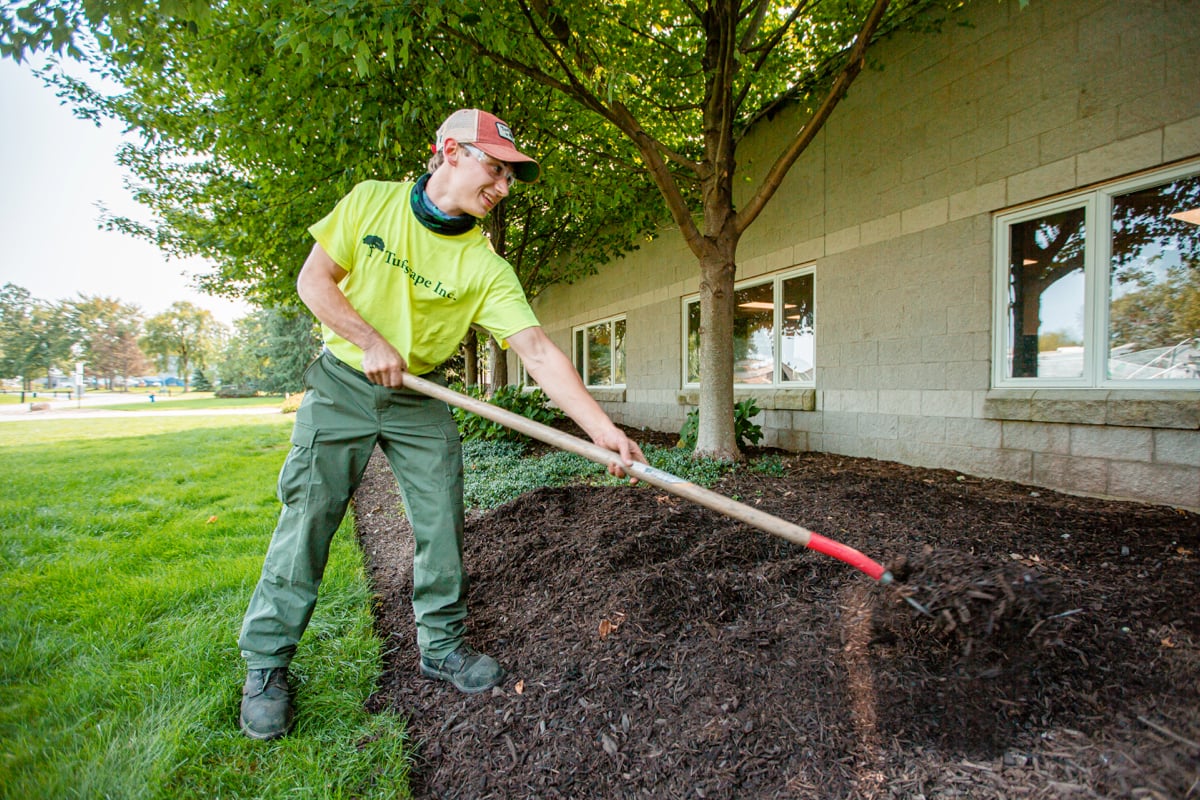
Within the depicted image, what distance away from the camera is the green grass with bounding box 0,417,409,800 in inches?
64.1

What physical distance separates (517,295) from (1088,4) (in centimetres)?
475

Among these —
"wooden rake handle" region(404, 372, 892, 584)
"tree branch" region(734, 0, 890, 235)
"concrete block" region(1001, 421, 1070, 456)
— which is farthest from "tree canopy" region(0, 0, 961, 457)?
"wooden rake handle" region(404, 372, 892, 584)

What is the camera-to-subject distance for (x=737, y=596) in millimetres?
2320

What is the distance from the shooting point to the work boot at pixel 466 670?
201cm

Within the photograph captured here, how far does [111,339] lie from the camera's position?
5281 cm

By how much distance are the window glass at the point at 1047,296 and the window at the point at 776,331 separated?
2.03 m

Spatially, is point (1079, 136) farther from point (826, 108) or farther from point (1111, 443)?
point (1111, 443)

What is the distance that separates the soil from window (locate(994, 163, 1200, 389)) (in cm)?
172

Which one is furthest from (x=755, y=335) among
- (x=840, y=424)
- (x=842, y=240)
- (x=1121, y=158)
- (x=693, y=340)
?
(x=1121, y=158)

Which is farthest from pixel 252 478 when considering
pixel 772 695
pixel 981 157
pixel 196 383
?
pixel 196 383

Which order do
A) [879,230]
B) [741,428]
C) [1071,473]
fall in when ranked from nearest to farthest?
[1071,473], [879,230], [741,428]

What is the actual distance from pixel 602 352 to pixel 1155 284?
8646mm

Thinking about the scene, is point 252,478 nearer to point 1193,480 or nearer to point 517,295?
point 517,295

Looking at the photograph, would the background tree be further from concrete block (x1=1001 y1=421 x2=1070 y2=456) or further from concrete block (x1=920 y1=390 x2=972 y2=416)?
concrete block (x1=1001 y1=421 x2=1070 y2=456)
